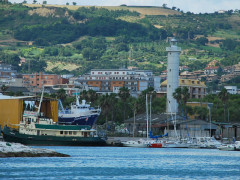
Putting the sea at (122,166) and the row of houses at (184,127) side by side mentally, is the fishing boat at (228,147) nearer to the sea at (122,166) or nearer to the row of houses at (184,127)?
the sea at (122,166)

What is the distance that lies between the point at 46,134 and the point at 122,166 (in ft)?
127

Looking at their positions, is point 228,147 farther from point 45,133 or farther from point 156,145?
point 45,133

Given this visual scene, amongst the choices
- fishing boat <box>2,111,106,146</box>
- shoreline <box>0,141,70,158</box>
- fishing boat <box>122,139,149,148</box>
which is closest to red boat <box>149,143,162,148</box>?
fishing boat <box>122,139,149,148</box>

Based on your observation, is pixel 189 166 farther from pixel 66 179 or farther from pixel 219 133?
pixel 219 133

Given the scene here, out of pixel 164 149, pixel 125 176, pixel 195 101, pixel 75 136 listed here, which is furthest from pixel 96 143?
pixel 195 101

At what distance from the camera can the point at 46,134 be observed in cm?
11912

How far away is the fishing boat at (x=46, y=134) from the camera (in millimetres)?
116562

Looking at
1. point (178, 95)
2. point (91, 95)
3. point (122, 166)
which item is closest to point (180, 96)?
point (178, 95)

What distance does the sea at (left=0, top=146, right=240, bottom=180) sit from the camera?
71688 mm

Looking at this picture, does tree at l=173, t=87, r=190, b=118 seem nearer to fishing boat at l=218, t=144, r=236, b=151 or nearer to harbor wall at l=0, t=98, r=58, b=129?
fishing boat at l=218, t=144, r=236, b=151

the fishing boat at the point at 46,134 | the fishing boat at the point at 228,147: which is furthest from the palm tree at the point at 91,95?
the fishing boat at the point at 228,147

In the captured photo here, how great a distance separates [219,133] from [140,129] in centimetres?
1549

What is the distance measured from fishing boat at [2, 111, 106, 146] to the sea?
17.5 m

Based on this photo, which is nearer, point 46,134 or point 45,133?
point 46,134
